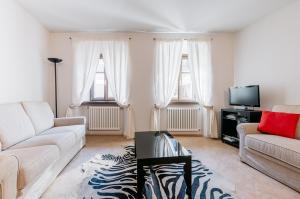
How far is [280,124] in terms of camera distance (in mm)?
2586

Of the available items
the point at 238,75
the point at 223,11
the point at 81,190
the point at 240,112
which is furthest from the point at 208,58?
the point at 81,190

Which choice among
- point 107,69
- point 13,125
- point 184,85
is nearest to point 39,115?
point 13,125

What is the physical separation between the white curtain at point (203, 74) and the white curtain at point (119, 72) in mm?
1439

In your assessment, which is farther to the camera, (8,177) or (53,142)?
(53,142)

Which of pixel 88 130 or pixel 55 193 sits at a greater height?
pixel 88 130

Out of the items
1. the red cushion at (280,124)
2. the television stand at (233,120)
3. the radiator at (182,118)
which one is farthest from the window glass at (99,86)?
the red cushion at (280,124)

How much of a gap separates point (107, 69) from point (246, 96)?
9.32 ft

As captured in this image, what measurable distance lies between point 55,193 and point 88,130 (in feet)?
8.13

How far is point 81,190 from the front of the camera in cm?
201

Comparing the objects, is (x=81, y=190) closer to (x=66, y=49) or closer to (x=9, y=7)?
(x=9, y=7)

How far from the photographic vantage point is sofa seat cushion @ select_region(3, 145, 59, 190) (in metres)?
1.50

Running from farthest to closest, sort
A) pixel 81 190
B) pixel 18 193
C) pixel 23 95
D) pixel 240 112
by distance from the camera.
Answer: pixel 240 112, pixel 23 95, pixel 81 190, pixel 18 193

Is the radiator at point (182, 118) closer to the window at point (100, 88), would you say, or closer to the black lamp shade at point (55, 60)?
the window at point (100, 88)

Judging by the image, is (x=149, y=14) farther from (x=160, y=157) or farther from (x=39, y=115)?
(x=160, y=157)
